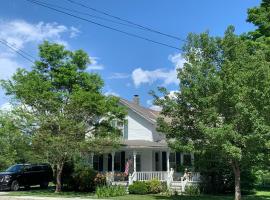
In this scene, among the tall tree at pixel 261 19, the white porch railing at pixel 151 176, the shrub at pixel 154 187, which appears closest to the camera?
the shrub at pixel 154 187

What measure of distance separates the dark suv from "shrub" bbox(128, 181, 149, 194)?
8261 mm

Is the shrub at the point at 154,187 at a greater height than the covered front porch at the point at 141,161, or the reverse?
the covered front porch at the point at 141,161

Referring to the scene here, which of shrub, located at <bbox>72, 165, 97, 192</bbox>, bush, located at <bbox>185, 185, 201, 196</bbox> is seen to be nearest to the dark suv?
shrub, located at <bbox>72, 165, 97, 192</bbox>

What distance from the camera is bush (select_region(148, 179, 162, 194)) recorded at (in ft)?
→ 100

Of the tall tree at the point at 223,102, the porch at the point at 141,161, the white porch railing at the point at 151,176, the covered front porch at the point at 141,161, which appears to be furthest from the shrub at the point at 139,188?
the tall tree at the point at 223,102

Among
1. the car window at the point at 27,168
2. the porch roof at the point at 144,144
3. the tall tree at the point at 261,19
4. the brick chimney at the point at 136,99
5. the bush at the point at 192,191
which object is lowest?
the bush at the point at 192,191

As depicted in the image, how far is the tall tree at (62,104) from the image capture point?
27703mm

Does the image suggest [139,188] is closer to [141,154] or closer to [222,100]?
[141,154]

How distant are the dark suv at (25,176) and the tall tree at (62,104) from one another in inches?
171

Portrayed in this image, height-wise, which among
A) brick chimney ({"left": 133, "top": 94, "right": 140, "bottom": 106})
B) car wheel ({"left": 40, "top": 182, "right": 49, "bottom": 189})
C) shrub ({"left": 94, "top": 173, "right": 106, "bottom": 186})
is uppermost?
brick chimney ({"left": 133, "top": 94, "right": 140, "bottom": 106})

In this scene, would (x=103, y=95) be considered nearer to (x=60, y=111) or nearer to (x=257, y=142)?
(x=60, y=111)

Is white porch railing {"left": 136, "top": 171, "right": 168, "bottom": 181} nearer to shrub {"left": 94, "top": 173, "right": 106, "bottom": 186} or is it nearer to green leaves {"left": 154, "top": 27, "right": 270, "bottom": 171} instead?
shrub {"left": 94, "top": 173, "right": 106, "bottom": 186}

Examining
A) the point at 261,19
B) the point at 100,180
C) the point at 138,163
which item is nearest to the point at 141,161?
the point at 138,163

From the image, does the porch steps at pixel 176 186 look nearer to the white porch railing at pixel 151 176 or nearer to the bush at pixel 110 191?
the white porch railing at pixel 151 176
